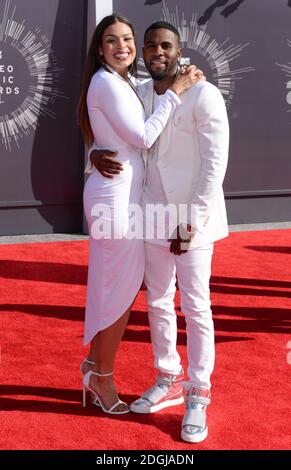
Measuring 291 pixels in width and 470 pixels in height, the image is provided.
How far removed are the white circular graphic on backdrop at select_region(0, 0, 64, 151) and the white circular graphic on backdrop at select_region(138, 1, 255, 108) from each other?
967mm

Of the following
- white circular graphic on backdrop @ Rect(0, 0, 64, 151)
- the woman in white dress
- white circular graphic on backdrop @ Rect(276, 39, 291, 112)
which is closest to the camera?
the woman in white dress

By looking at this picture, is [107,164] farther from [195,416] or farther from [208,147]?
[195,416]

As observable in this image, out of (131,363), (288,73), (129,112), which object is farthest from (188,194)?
(288,73)

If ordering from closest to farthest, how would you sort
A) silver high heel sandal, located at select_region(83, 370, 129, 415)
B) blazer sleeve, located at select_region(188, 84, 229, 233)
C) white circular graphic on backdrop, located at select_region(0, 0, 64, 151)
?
blazer sleeve, located at select_region(188, 84, 229, 233), silver high heel sandal, located at select_region(83, 370, 129, 415), white circular graphic on backdrop, located at select_region(0, 0, 64, 151)

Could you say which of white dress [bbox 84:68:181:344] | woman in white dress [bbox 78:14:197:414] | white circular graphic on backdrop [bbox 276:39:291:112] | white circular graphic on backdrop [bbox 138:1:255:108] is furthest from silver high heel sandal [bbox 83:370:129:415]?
white circular graphic on backdrop [bbox 276:39:291:112]

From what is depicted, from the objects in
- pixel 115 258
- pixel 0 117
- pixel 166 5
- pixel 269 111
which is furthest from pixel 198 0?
pixel 115 258

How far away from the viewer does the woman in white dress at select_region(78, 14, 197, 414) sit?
11.0 feet

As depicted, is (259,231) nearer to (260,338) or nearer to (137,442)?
(260,338)

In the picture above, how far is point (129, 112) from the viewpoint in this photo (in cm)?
334

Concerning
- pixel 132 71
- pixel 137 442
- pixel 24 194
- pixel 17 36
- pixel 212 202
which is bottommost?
pixel 137 442

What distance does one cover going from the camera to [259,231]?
26.8 ft

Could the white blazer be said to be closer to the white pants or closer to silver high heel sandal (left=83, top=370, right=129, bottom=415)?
the white pants

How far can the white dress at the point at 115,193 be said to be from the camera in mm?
3348

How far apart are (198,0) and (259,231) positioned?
2.50 metres
